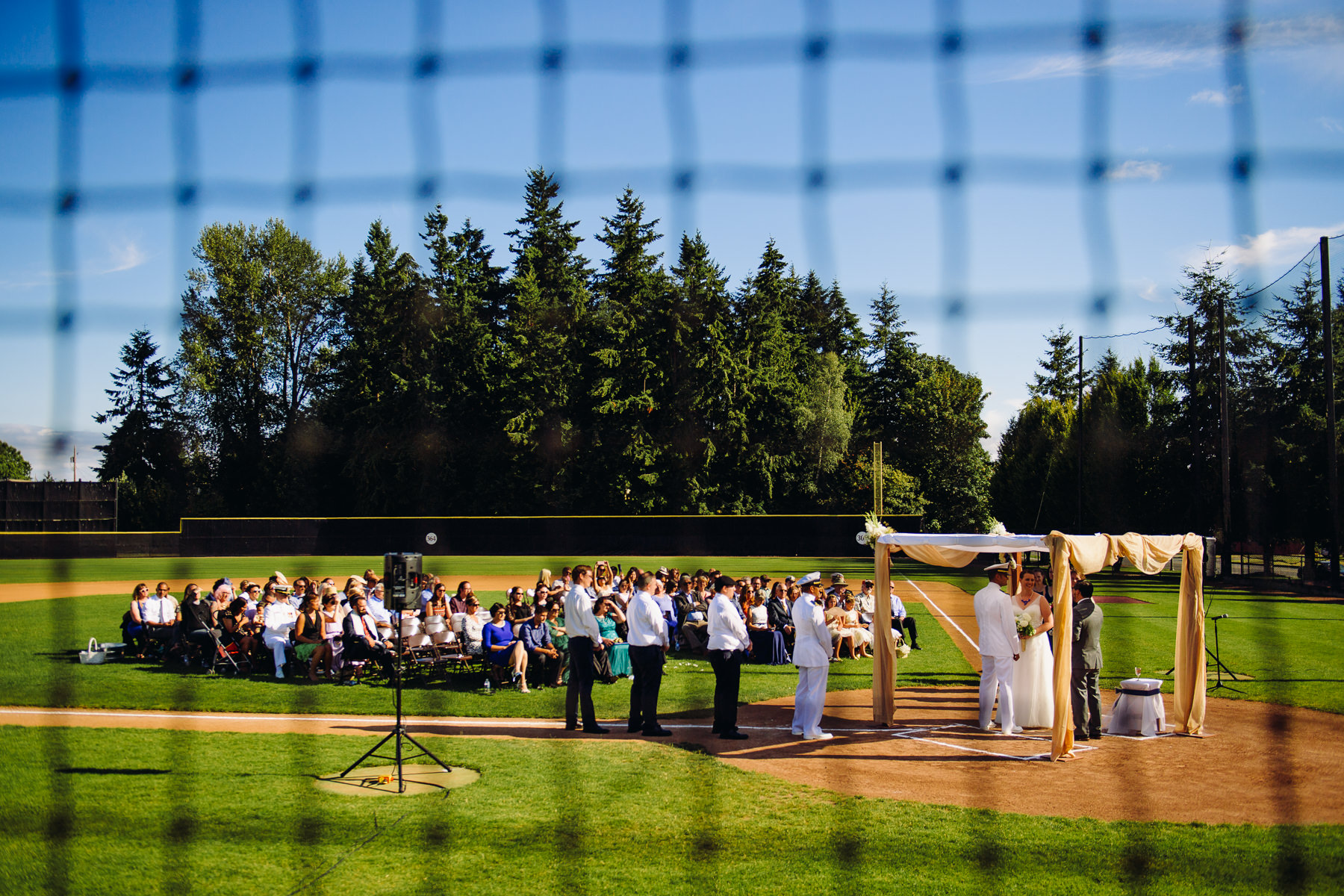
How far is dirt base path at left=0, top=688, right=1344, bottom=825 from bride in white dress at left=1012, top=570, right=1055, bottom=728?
23cm

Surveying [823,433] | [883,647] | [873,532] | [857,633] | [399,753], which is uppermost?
[823,433]

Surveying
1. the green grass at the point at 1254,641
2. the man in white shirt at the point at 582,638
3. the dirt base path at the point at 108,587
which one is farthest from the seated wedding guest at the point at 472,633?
the dirt base path at the point at 108,587

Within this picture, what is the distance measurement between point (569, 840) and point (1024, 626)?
5.58 m

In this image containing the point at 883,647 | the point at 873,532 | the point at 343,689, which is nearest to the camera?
the point at 883,647

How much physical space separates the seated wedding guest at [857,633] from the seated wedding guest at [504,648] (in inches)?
217

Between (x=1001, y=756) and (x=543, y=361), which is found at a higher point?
(x=543, y=361)

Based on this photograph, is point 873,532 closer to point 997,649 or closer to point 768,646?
point 997,649

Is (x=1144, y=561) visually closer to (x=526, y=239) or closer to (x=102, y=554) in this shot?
(x=526, y=239)

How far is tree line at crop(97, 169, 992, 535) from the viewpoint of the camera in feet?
96.3

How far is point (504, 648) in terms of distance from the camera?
458 inches

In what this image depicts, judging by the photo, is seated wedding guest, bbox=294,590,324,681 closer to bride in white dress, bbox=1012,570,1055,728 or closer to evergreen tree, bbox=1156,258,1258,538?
bride in white dress, bbox=1012,570,1055,728

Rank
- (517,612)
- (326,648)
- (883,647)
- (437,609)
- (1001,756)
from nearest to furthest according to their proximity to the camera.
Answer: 1. (1001,756)
2. (883,647)
3. (326,648)
4. (517,612)
5. (437,609)

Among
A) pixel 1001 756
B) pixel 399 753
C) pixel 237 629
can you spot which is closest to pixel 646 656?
pixel 399 753

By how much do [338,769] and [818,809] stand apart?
3816 millimetres
